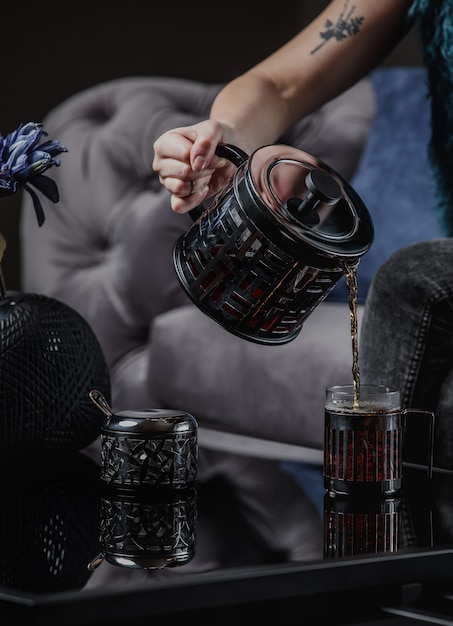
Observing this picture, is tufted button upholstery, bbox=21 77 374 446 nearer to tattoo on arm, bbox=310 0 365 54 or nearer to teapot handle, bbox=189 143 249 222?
tattoo on arm, bbox=310 0 365 54

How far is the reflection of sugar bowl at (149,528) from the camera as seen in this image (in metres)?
0.64

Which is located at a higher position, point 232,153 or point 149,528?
point 232,153

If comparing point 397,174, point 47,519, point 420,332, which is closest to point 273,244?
point 47,519

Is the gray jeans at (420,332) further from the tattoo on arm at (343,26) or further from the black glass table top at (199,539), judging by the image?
the tattoo on arm at (343,26)

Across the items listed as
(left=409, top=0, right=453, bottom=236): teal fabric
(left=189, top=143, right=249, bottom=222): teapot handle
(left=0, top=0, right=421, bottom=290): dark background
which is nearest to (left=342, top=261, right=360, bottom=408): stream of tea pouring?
→ (left=189, top=143, right=249, bottom=222): teapot handle

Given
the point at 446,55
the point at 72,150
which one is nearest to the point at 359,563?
the point at 446,55

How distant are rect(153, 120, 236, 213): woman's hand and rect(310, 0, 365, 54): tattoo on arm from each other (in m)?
0.51

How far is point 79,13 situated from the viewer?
2379mm

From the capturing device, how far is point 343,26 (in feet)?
4.38

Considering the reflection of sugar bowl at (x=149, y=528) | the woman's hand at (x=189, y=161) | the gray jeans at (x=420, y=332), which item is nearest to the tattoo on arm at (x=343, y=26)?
the gray jeans at (x=420, y=332)

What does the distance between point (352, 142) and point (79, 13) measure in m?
0.85

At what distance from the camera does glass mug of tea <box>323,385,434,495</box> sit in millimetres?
757

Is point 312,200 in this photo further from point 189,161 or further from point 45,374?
point 45,374

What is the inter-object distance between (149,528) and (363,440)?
0.18 m
